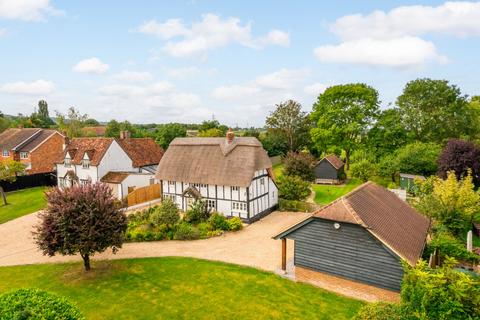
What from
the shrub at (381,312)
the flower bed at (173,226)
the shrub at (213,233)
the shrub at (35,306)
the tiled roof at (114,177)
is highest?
the tiled roof at (114,177)

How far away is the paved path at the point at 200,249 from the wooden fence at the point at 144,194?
8.98m

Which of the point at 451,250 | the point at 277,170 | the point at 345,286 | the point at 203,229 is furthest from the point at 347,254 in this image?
the point at 277,170

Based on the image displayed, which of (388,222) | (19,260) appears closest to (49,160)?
(19,260)

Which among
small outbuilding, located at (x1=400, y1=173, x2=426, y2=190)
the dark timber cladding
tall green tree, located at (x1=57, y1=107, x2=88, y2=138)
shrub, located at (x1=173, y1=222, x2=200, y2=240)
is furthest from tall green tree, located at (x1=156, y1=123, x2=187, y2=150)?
the dark timber cladding

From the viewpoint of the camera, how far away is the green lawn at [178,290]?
13.3 metres

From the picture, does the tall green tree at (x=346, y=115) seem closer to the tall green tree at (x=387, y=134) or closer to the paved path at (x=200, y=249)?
the tall green tree at (x=387, y=134)

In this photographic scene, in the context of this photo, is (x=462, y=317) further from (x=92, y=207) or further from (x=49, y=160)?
(x=49, y=160)

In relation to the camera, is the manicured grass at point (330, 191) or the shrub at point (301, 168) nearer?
the manicured grass at point (330, 191)

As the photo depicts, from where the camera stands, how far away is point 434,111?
38844mm

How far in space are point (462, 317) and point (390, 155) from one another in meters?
33.2

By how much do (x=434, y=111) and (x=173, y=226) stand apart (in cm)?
3493

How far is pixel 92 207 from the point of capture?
16.0 meters

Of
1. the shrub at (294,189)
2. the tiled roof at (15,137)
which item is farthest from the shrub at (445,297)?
the tiled roof at (15,137)

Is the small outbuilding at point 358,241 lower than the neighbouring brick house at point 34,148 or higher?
lower
